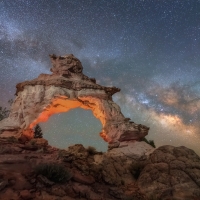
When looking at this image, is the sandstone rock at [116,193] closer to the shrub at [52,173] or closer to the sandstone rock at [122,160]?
the sandstone rock at [122,160]

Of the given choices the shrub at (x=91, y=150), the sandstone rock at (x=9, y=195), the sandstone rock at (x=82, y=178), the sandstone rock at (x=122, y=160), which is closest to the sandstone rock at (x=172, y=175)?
the sandstone rock at (x=122, y=160)

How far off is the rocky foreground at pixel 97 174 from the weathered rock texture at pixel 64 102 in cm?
183

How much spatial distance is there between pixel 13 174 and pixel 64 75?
34.6 ft

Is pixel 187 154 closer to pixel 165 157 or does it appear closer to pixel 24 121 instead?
pixel 165 157

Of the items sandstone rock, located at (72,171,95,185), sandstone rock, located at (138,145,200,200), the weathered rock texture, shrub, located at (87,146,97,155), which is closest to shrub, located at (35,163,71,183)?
sandstone rock, located at (72,171,95,185)

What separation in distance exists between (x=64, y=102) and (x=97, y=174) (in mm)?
7952

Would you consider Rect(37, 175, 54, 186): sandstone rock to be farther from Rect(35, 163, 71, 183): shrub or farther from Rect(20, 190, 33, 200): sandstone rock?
Rect(20, 190, 33, 200): sandstone rock

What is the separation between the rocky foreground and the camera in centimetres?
754

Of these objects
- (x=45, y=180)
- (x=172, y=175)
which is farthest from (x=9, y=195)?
(x=172, y=175)

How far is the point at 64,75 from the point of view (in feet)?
56.3

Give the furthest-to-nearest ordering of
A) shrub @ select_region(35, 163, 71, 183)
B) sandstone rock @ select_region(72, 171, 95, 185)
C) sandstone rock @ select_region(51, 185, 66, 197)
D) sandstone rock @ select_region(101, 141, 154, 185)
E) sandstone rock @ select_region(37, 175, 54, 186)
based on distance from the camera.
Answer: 1. sandstone rock @ select_region(101, 141, 154, 185)
2. sandstone rock @ select_region(72, 171, 95, 185)
3. shrub @ select_region(35, 163, 71, 183)
4. sandstone rock @ select_region(37, 175, 54, 186)
5. sandstone rock @ select_region(51, 185, 66, 197)

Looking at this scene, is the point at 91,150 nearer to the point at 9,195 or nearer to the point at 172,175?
the point at 172,175

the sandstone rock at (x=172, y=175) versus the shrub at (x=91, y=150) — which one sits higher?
the shrub at (x=91, y=150)

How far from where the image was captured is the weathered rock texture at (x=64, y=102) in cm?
1447
